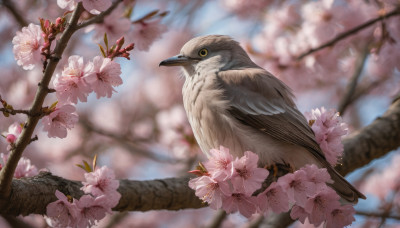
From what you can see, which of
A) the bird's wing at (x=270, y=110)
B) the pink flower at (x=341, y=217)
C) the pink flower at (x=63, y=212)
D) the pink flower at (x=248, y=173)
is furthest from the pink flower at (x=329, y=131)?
the pink flower at (x=63, y=212)

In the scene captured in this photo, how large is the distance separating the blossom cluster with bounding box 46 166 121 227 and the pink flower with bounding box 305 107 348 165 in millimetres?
1202

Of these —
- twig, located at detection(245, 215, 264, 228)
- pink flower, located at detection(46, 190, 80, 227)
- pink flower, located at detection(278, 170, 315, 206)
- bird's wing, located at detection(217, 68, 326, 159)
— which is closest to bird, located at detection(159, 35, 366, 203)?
bird's wing, located at detection(217, 68, 326, 159)

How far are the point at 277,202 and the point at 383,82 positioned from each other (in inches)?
155

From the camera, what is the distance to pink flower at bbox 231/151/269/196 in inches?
91.4

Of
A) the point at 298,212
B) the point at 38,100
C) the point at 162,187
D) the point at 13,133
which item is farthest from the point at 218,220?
the point at 38,100

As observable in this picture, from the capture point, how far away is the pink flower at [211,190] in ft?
7.77

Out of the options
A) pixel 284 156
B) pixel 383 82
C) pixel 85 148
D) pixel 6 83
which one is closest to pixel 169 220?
pixel 85 148

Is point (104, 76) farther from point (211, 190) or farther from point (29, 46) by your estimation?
point (211, 190)

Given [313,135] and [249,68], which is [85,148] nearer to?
[249,68]

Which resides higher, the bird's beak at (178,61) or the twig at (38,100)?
the twig at (38,100)

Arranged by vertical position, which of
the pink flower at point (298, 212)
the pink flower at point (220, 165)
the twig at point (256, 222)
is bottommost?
the twig at point (256, 222)

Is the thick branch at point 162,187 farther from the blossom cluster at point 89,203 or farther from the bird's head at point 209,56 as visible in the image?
the bird's head at point 209,56

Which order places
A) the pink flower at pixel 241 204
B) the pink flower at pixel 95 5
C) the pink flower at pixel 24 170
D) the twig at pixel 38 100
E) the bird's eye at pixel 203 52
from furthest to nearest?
the bird's eye at pixel 203 52, the pink flower at pixel 24 170, the pink flower at pixel 241 204, the pink flower at pixel 95 5, the twig at pixel 38 100

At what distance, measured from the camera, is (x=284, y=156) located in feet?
9.65
